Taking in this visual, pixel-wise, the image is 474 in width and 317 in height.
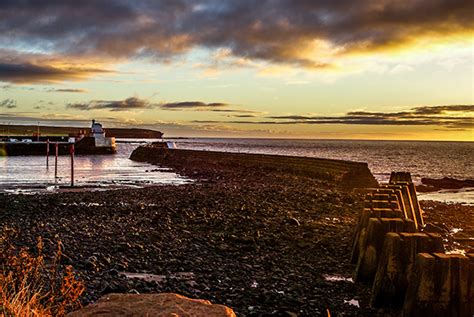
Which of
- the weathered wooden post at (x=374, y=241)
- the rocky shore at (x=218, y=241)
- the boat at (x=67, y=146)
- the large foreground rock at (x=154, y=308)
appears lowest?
the boat at (x=67, y=146)

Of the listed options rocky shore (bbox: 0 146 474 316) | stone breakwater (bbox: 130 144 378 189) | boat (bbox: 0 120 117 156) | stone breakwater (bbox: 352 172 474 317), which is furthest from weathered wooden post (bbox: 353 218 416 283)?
boat (bbox: 0 120 117 156)

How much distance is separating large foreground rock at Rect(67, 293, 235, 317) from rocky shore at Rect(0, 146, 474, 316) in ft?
9.70

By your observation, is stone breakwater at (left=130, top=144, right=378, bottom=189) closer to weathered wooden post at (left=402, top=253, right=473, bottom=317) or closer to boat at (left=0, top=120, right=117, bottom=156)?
boat at (left=0, top=120, right=117, bottom=156)

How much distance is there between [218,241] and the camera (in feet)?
38.8

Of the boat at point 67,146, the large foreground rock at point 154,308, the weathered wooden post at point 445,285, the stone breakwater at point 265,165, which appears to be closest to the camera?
the large foreground rock at point 154,308

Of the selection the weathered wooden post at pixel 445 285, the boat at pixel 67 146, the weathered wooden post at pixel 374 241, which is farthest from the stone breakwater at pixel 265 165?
the weathered wooden post at pixel 445 285

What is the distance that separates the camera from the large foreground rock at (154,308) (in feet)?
12.7

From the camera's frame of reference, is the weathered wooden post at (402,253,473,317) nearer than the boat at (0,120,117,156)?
Yes

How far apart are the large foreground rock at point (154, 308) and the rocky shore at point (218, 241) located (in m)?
2.96

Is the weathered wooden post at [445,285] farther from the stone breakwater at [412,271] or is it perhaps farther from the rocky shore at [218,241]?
the rocky shore at [218,241]

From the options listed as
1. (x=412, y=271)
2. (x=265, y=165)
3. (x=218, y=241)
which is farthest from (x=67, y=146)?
(x=412, y=271)

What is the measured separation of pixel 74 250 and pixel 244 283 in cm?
371

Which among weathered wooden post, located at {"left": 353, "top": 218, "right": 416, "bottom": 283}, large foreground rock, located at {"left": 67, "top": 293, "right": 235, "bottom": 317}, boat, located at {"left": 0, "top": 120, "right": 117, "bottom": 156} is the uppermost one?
large foreground rock, located at {"left": 67, "top": 293, "right": 235, "bottom": 317}

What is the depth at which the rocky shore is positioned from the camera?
781cm
